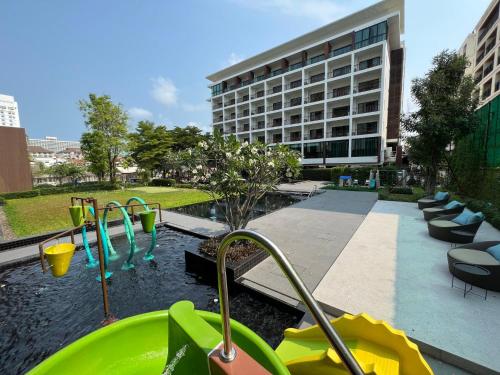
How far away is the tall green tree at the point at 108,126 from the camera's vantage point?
22828 mm

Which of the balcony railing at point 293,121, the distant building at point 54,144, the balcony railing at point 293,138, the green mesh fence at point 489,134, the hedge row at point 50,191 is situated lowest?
the hedge row at point 50,191

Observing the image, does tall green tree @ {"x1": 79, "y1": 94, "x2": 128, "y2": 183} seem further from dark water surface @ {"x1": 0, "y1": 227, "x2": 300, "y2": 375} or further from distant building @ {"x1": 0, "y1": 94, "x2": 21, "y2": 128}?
distant building @ {"x1": 0, "y1": 94, "x2": 21, "y2": 128}

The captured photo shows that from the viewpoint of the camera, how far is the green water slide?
1304 mm

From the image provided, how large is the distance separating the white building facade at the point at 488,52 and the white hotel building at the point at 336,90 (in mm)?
9279

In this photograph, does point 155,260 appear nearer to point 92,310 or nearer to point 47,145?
point 92,310

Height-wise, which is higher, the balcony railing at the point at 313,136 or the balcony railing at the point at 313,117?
the balcony railing at the point at 313,117

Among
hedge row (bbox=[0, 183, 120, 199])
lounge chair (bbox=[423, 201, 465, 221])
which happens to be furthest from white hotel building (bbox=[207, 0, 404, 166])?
hedge row (bbox=[0, 183, 120, 199])

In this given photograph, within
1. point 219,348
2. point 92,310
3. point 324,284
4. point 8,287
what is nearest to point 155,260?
point 92,310

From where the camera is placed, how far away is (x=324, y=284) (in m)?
4.14

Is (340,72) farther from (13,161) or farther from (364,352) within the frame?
(13,161)

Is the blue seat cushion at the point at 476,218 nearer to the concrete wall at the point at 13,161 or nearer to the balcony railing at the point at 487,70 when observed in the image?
the concrete wall at the point at 13,161

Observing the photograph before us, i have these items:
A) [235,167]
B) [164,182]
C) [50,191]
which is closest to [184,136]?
[164,182]

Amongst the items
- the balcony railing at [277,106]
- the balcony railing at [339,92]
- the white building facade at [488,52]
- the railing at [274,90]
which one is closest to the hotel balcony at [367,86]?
the balcony railing at [339,92]

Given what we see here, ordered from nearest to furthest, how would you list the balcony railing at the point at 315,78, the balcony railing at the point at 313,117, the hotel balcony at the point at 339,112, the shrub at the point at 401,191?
the shrub at the point at 401,191, the hotel balcony at the point at 339,112, the balcony railing at the point at 315,78, the balcony railing at the point at 313,117
